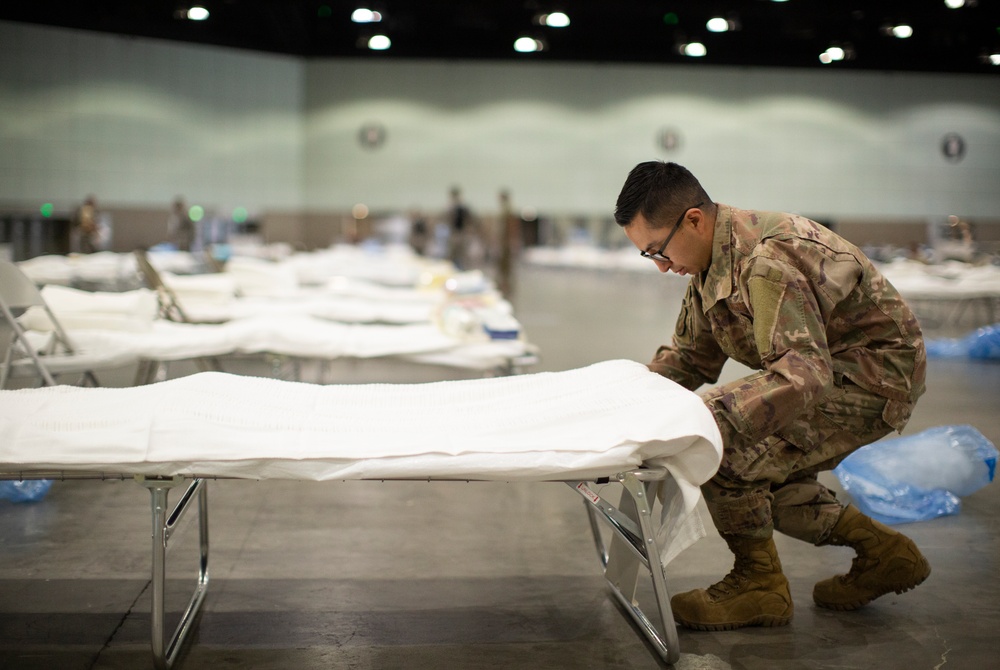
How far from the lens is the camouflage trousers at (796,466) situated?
6.85ft

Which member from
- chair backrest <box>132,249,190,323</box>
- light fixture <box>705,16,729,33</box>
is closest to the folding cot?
chair backrest <box>132,249,190,323</box>

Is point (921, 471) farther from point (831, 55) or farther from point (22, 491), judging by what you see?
point (831, 55)

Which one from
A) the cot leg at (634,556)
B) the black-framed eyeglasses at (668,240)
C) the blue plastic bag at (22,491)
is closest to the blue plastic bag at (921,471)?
the cot leg at (634,556)

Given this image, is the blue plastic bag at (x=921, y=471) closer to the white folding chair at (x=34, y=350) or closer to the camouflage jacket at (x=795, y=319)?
the camouflage jacket at (x=795, y=319)

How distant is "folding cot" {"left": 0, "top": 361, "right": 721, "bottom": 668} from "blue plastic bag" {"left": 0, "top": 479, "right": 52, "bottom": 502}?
3.94 feet

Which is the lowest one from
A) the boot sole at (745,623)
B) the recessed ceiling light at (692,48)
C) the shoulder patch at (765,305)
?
the boot sole at (745,623)

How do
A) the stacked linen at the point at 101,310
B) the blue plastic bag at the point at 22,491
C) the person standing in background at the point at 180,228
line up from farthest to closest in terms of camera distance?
the person standing in background at the point at 180,228 → the stacked linen at the point at 101,310 → the blue plastic bag at the point at 22,491

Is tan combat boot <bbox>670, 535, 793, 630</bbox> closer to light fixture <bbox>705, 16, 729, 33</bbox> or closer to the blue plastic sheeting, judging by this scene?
the blue plastic sheeting

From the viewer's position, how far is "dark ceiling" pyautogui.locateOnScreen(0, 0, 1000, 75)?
14.4m

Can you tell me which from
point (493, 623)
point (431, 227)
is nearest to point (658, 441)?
point (493, 623)

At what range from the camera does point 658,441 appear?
187cm

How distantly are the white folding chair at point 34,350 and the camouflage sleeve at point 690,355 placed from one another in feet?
7.62

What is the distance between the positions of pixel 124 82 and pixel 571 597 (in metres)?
15.1

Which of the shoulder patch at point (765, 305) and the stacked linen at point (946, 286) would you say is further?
the stacked linen at point (946, 286)
